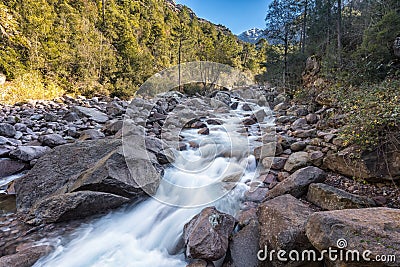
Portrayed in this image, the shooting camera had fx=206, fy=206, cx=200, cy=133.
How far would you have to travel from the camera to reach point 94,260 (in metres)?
2.43

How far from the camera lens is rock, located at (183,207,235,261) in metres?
2.12

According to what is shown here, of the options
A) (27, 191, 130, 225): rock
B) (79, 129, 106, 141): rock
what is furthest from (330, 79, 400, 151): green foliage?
(79, 129, 106, 141): rock

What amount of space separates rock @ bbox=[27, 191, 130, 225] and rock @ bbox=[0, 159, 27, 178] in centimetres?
173

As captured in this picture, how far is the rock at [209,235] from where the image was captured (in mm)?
2115

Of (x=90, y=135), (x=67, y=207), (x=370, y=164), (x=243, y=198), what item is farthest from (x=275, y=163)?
(x=90, y=135)

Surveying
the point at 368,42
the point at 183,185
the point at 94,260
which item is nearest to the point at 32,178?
the point at 94,260

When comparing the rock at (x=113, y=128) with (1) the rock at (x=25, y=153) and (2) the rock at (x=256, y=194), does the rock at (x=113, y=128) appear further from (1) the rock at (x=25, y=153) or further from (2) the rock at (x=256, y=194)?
(2) the rock at (x=256, y=194)

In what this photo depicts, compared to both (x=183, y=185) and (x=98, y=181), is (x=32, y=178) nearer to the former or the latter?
(x=98, y=181)

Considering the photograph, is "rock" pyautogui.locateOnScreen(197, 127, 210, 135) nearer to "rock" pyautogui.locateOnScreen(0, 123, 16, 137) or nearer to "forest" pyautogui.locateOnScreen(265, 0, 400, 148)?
"forest" pyautogui.locateOnScreen(265, 0, 400, 148)

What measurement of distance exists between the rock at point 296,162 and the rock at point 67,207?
121 inches

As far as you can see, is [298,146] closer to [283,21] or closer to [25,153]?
[25,153]

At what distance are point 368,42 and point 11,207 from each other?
30.1 ft

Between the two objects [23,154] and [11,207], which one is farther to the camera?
[23,154]

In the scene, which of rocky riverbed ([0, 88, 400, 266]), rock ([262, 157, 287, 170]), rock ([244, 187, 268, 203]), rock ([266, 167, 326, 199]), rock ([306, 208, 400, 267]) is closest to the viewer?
rock ([306, 208, 400, 267])
